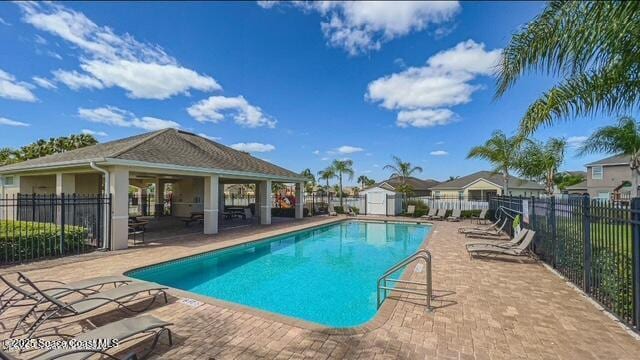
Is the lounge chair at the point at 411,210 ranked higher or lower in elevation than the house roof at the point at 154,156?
lower

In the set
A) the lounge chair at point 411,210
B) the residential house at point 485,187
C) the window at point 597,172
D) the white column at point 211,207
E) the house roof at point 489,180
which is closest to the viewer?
the white column at point 211,207

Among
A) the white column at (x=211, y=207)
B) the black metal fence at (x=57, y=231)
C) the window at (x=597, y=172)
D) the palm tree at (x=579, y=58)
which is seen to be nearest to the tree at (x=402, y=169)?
the white column at (x=211, y=207)

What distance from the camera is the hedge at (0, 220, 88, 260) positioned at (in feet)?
28.5

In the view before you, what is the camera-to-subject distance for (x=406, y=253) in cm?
1264

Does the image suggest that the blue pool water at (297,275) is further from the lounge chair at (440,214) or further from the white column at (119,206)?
the lounge chair at (440,214)

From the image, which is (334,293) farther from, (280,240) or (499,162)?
(499,162)

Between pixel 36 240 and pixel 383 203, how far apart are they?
2281 centimetres

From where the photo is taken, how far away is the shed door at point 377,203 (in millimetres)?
26741

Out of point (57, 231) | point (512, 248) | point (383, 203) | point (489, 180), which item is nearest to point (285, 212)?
point (383, 203)

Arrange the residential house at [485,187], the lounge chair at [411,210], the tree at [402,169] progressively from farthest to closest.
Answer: the residential house at [485,187], the tree at [402,169], the lounge chair at [411,210]

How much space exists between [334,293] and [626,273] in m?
5.80

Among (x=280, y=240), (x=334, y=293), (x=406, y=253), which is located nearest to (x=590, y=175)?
(x=406, y=253)

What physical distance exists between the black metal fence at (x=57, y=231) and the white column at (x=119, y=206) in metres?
0.22

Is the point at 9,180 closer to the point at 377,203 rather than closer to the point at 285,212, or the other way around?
the point at 285,212
